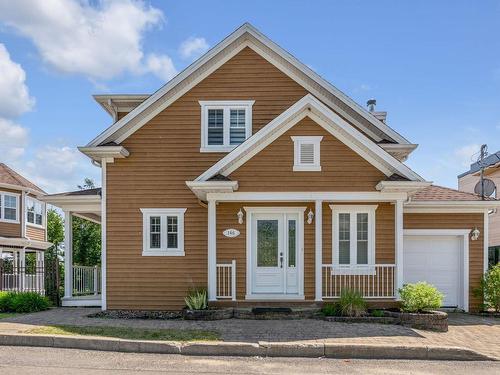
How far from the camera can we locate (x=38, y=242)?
2880cm

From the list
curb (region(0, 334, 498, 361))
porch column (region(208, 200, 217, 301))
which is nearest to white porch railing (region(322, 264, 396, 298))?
porch column (region(208, 200, 217, 301))

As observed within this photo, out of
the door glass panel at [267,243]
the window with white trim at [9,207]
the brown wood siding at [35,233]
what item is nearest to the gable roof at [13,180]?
the window with white trim at [9,207]

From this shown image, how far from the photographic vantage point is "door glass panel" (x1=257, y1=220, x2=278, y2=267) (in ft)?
44.3

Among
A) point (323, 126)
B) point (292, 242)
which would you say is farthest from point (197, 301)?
point (323, 126)

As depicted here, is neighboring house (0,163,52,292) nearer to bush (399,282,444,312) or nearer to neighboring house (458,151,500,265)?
bush (399,282,444,312)

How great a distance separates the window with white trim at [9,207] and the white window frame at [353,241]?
802 inches

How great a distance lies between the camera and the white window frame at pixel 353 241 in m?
13.1

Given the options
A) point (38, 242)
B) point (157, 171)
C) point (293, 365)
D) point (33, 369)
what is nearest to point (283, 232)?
point (157, 171)

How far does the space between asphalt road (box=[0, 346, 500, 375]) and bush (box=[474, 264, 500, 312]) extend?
243 inches

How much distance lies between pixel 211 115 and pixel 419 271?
26.1ft

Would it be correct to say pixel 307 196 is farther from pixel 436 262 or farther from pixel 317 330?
pixel 436 262

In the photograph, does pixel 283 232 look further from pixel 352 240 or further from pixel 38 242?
pixel 38 242

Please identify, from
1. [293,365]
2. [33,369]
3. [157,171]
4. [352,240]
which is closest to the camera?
[33,369]

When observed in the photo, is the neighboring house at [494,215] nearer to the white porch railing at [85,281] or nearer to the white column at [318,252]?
the white column at [318,252]
